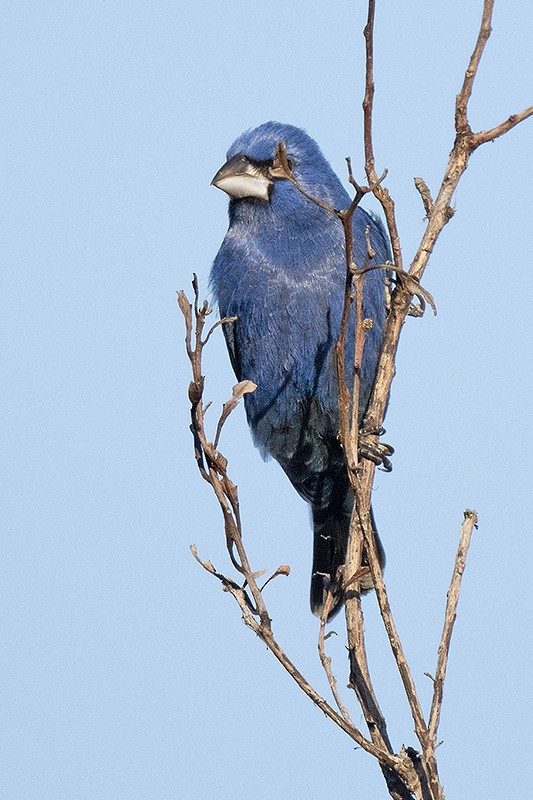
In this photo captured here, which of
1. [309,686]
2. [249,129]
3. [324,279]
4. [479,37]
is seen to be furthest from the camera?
[249,129]

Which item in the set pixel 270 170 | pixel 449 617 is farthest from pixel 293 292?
pixel 449 617

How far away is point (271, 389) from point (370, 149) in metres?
2.44

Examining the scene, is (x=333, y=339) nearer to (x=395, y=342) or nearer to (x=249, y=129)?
(x=249, y=129)

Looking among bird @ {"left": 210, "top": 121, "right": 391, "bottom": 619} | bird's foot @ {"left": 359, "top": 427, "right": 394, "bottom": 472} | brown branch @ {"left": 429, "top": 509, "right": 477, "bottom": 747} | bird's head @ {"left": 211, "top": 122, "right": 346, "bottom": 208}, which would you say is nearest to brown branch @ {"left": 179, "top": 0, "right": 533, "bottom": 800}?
brown branch @ {"left": 429, "top": 509, "right": 477, "bottom": 747}

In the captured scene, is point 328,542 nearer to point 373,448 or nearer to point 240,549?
point 373,448

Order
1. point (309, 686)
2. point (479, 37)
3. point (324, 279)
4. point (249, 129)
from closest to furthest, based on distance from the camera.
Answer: point (309, 686) → point (479, 37) → point (324, 279) → point (249, 129)

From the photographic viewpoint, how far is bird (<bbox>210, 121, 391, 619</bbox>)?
5.18m

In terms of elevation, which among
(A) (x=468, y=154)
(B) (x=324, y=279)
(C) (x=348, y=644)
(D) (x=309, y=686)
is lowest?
(D) (x=309, y=686)

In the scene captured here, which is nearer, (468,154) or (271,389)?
(468,154)

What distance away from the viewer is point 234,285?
17.8 feet

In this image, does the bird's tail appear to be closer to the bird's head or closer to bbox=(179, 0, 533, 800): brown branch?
the bird's head

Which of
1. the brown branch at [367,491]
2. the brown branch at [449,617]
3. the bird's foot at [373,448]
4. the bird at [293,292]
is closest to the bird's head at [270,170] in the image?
the bird at [293,292]

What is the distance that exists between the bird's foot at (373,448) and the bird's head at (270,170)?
139 centimetres

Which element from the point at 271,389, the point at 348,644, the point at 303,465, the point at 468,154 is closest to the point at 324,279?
the point at 271,389
